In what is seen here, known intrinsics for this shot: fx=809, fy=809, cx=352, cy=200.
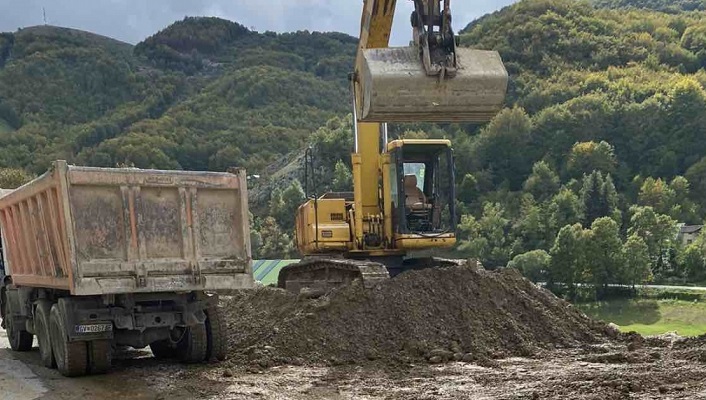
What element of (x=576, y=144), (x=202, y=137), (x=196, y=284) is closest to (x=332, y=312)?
(x=196, y=284)

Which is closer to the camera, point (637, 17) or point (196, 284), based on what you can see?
point (196, 284)

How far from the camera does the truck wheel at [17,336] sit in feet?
44.1

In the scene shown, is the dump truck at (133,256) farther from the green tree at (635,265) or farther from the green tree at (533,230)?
the green tree at (533,230)

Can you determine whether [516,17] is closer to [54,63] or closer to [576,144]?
[576,144]

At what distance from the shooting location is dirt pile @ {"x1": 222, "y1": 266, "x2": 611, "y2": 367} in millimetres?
11438

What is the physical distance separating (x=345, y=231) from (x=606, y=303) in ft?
124

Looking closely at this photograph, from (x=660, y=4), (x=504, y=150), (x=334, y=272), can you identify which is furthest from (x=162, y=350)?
(x=660, y=4)

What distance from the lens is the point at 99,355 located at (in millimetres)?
10312

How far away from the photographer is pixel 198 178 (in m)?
10.4

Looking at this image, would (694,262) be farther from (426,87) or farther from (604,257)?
(426,87)

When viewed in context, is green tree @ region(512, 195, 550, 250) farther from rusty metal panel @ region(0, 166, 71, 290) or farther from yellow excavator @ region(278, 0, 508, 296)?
rusty metal panel @ region(0, 166, 71, 290)

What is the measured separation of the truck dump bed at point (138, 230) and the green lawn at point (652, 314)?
1284 inches

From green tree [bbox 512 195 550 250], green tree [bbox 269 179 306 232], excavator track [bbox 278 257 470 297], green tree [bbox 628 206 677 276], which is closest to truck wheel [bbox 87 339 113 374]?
excavator track [bbox 278 257 470 297]

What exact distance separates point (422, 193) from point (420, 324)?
143 inches
